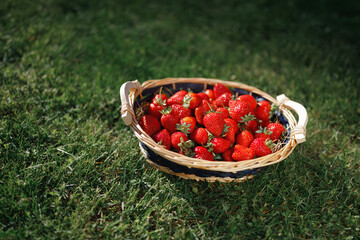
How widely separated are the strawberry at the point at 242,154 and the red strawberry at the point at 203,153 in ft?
0.49

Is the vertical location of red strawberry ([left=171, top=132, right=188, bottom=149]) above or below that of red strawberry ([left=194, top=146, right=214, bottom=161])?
above

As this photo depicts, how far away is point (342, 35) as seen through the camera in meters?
4.07

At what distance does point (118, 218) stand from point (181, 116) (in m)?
0.74

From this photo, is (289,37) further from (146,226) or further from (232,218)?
(146,226)

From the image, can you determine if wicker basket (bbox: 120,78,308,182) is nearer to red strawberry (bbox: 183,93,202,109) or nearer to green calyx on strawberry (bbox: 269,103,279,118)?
green calyx on strawberry (bbox: 269,103,279,118)

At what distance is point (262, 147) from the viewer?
1825 millimetres

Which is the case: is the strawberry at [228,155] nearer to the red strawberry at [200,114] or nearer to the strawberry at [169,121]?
the red strawberry at [200,114]

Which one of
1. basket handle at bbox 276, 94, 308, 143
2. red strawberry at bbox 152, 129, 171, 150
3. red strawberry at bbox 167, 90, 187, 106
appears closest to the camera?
basket handle at bbox 276, 94, 308, 143

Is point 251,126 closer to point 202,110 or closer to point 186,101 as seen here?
point 202,110

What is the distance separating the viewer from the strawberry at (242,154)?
179 centimetres

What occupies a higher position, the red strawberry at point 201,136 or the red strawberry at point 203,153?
the red strawberry at point 201,136

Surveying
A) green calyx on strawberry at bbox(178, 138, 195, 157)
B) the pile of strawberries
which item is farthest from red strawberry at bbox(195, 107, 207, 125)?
green calyx on strawberry at bbox(178, 138, 195, 157)

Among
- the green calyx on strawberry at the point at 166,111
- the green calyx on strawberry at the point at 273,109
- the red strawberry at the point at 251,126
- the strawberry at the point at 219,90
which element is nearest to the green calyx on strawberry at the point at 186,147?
the green calyx on strawberry at the point at 166,111

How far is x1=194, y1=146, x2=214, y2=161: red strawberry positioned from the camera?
1755 mm
